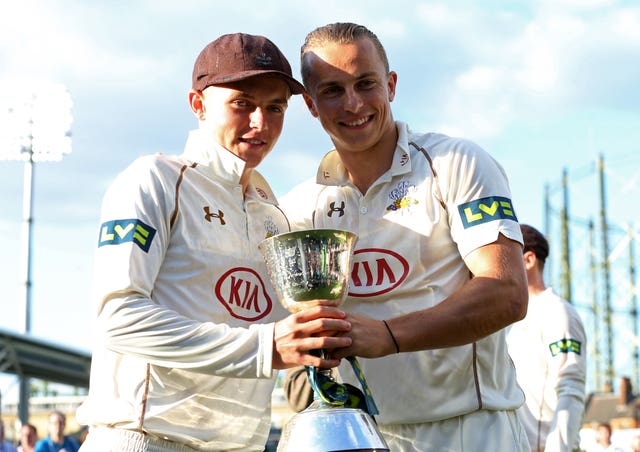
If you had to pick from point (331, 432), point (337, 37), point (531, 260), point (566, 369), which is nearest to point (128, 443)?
point (331, 432)

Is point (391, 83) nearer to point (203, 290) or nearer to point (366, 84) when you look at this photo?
point (366, 84)

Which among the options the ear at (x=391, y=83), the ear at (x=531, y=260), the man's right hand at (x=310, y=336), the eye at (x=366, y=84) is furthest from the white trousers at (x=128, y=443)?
the ear at (x=531, y=260)

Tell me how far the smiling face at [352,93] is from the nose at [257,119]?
0.85ft

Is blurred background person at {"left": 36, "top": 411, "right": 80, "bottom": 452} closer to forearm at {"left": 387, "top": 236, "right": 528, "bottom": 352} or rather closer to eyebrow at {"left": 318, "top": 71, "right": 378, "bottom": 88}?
eyebrow at {"left": 318, "top": 71, "right": 378, "bottom": 88}

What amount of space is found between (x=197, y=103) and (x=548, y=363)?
3.82 metres

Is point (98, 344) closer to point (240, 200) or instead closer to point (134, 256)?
point (134, 256)

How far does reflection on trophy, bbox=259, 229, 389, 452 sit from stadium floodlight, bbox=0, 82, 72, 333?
114ft

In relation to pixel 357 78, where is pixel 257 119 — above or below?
below

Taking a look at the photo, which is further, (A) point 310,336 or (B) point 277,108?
(B) point 277,108

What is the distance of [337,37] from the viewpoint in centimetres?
392

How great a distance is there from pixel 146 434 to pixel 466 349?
3.79 ft

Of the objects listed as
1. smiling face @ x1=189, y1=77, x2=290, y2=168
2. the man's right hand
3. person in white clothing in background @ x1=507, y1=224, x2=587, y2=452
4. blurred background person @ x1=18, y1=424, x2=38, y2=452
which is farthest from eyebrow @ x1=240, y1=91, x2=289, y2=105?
blurred background person @ x1=18, y1=424, x2=38, y2=452

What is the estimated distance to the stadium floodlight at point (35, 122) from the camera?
122ft

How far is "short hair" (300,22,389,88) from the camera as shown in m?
3.92
